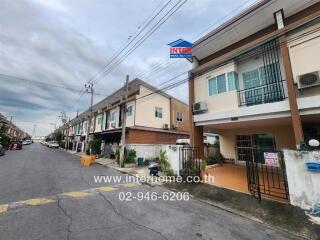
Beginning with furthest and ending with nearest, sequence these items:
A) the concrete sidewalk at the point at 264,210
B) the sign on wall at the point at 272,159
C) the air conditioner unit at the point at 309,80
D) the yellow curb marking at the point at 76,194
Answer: the yellow curb marking at the point at 76,194 < the air conditioner unit at the point at 309,80 < the sign on wall at the point at 272,159 < the concrete sidewalk at the point at 264,210

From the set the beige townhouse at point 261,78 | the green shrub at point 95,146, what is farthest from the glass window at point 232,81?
the green shrub at point 95,146

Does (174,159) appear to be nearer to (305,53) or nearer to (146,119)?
(305,53)

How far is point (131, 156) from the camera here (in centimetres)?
1677

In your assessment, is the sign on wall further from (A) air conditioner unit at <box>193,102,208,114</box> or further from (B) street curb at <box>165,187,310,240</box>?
(A) air conditioner unit at <box>193,102,208,114</box>

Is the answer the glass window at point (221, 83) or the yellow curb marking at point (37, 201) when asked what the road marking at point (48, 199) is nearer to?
the yellow curb marking at point (37, 201)

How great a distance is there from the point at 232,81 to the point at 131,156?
38.4 feet

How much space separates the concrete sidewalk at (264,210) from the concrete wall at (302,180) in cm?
32

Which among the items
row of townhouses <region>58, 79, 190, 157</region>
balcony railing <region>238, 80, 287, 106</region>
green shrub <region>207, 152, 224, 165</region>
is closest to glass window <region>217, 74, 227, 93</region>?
balcony railing <region>238, 80, 287, 106</region>

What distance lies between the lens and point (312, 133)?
9.25 meters

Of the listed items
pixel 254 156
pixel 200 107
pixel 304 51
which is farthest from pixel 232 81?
pixel 254 156

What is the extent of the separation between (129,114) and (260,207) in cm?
1606

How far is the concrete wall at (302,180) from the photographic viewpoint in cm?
493

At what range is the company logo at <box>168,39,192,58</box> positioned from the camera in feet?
34.4

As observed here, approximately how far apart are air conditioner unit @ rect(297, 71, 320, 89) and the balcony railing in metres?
1.10
